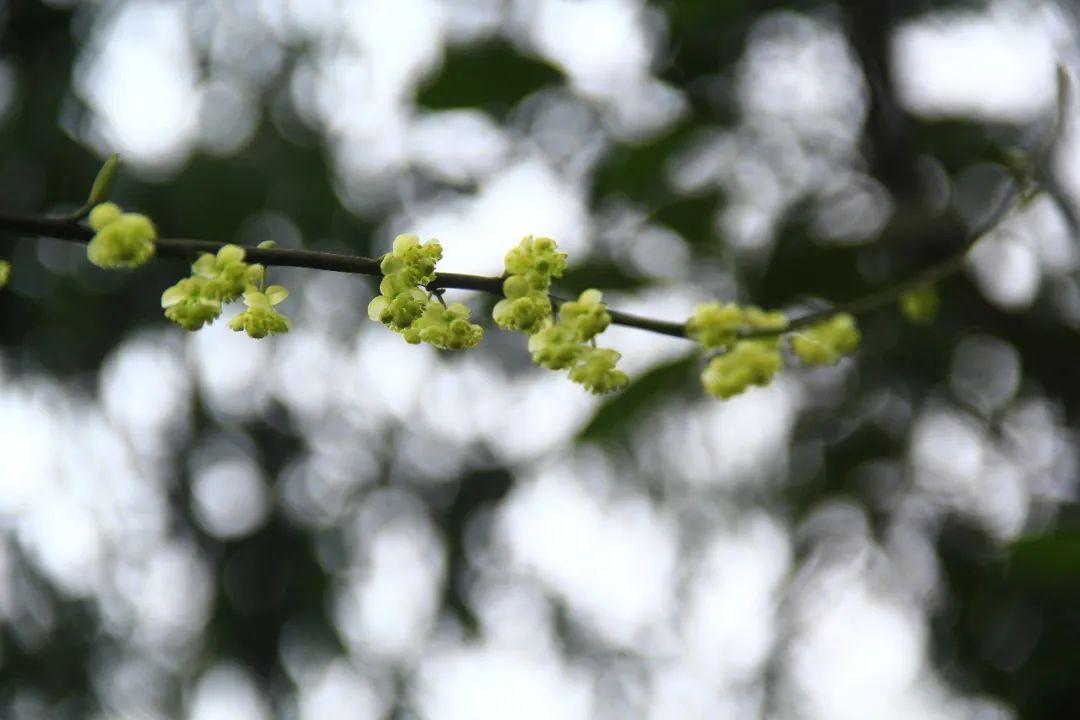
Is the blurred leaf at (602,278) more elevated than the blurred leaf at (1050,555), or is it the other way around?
the blurred leaf at (602,278)

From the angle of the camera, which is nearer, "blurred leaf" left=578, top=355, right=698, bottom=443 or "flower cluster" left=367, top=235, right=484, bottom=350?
"flower cluster" left=367, top=235, right=484, bottom=350

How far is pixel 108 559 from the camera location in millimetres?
2375

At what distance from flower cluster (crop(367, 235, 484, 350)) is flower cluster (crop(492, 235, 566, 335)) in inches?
1.5

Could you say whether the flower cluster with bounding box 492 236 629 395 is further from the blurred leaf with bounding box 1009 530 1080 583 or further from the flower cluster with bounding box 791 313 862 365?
the blurred leaf with bounding box 1009 530 1080 583

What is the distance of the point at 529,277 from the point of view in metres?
0.77

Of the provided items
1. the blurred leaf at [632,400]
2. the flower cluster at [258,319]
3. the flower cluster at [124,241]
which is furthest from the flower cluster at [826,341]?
the flower cluster at [124,241]

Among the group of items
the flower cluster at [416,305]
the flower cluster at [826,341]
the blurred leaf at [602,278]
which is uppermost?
the blurred leaf at [602,278]

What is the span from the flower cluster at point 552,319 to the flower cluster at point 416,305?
0.12 ft

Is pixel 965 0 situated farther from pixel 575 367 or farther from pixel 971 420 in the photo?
pixel 575 367

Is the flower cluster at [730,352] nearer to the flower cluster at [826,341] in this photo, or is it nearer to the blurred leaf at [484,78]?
the flower cluster at [826,341]

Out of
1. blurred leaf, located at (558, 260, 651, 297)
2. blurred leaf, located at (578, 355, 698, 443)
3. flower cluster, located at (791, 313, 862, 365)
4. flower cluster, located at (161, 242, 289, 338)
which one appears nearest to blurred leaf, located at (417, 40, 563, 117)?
blurred leaf, located at (558, 260, 651, 297)

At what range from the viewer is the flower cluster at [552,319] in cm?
77

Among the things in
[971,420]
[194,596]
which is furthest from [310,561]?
[971,420]

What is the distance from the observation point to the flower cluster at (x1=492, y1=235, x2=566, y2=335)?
0.77m
